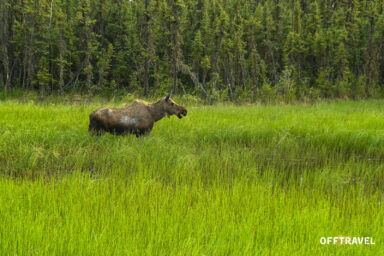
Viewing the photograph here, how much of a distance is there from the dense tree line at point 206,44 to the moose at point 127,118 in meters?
21.2

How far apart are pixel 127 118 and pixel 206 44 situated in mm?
33378

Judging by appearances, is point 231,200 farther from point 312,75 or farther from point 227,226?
point 312,75

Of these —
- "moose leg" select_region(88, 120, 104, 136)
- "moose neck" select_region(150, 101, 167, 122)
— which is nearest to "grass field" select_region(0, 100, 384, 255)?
"moose leg" select_region(88, 120, 104, 136)

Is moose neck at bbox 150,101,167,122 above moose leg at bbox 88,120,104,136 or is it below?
above

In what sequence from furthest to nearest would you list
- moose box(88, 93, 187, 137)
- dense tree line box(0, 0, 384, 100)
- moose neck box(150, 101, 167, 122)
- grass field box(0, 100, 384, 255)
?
dense tree line box(0, 0, 384, 100), moose neck box(150, 101, 167, 122), moose box(88, 93, 187, 137), grass field box(0, 100, 384, 255)

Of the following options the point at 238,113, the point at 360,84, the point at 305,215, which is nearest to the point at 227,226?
the point at 305,215

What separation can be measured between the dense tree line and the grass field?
2195 centimetres

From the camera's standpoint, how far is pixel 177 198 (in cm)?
372

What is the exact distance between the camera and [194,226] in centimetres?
300

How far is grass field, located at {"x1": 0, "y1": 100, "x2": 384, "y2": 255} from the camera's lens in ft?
8.43

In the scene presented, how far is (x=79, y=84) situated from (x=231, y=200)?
130ft

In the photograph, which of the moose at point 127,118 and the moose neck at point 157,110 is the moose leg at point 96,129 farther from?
the moose neck at point 157,110

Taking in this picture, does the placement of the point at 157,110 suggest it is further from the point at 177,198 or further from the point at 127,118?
the point at 177,198

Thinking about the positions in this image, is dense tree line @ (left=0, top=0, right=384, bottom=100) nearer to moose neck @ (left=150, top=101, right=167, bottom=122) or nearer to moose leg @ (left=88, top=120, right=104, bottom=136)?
moose neck @ (left=150, top=101, right=167, bottom=122)
